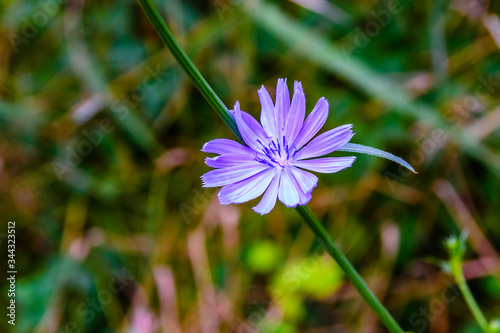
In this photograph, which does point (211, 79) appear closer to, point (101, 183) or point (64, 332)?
point (101, 183)
